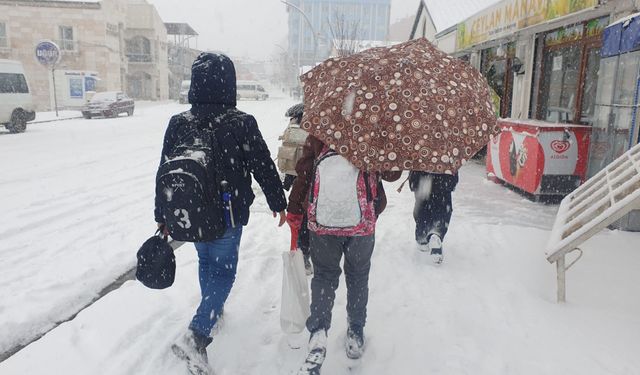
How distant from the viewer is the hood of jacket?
9.04ft

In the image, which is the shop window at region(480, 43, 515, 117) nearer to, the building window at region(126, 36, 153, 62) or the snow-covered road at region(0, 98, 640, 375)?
the snow-covered road at region(0, 98, 640, 375)

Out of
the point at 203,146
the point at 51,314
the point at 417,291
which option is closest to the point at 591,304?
the point at 417,291

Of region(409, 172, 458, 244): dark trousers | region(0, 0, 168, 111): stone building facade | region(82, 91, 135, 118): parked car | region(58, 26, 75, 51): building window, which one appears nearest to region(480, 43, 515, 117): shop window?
region(409, 172, 458, 244): dark trousers

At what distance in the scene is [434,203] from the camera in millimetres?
4770

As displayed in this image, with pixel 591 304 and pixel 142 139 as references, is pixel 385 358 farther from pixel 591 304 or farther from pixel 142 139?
pixel 142 139

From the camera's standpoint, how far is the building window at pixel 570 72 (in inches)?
308

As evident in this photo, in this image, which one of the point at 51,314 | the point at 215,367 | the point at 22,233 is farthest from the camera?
the point at 22,233

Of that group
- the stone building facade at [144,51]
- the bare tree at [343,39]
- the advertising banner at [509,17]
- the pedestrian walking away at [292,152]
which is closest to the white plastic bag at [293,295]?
the pedestrian walking away at [292,152]

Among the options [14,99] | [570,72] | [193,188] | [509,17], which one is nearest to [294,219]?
[193,188]

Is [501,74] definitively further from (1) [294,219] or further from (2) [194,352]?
(2) [194,352]

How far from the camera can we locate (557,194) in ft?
23.7

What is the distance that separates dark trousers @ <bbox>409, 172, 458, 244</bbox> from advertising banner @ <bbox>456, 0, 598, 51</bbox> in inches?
150

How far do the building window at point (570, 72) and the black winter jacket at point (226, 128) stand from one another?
6792 mm

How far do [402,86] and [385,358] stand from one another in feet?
5.79
